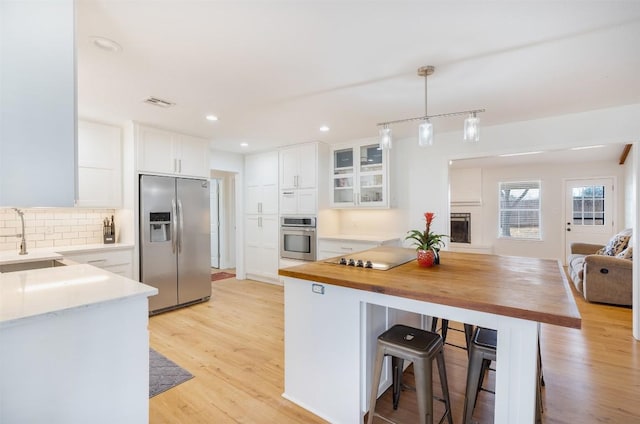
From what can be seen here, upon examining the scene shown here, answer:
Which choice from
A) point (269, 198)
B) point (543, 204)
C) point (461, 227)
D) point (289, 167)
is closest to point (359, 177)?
point (289, 167)

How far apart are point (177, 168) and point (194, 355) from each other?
2324mm

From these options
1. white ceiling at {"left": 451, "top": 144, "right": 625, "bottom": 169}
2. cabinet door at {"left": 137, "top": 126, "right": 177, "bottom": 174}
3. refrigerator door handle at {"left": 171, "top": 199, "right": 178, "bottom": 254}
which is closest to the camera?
cabinet door at {"left": 137, "top": 126, "right": 177, "bottom": 174}

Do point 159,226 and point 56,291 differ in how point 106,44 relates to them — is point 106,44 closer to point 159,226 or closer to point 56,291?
point 56,291

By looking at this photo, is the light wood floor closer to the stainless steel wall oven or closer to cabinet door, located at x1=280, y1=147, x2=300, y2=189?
the stainless steel wall oven

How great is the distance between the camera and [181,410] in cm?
199

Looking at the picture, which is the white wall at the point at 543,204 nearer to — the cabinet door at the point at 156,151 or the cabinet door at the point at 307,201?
the cabinet door at the point at 307,201

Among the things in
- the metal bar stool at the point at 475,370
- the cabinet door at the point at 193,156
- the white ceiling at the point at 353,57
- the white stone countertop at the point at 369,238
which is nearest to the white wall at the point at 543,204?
the white stone countertop at the point at 369,238

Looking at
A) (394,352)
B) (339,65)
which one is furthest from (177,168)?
(394,352)

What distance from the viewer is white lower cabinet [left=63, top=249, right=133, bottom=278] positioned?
10.4ft

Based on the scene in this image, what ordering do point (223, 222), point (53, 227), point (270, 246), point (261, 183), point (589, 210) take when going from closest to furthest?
point (53, 227) < point (270, 246) < point (261, 183) < point (589, 210) < point (223, 222)

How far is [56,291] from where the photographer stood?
55.4 inches

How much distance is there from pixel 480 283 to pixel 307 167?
11.2 feet

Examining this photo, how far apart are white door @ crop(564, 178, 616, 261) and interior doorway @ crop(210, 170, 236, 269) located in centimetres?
726

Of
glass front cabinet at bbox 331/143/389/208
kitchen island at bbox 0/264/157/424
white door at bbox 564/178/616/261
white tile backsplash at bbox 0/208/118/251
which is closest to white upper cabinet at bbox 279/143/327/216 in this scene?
glass front cabinet at bbox 331/143/389/208
